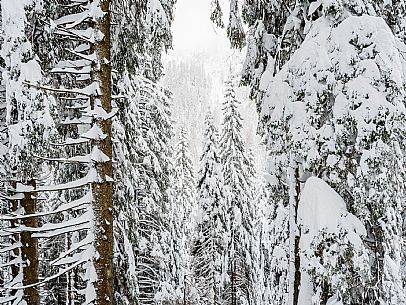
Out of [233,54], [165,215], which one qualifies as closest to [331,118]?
[233,54]

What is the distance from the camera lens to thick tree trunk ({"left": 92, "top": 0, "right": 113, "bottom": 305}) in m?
4.73

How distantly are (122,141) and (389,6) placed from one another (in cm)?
593

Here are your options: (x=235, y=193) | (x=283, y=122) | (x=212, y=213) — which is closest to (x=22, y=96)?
(x=283, y=122)

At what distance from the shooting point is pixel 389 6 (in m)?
5.50

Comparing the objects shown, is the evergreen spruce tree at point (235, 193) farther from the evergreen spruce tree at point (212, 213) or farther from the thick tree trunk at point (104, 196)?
the thick tree trunk at point (104, 196)

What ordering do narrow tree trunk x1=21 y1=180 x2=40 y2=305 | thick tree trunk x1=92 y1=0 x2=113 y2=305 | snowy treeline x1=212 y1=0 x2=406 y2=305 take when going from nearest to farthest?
1. thick tree trunk x1=92 y1=0 x2=113 y2=305
2. snowy treeline x1=212 y1=0 x2=406 y2=305
3. narrow tree trunk x1=21 y1=180 x2=40 y2=305

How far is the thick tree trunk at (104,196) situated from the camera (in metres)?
4.73

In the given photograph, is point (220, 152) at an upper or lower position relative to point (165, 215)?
upper

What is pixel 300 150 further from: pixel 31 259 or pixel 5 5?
pixel 31 259

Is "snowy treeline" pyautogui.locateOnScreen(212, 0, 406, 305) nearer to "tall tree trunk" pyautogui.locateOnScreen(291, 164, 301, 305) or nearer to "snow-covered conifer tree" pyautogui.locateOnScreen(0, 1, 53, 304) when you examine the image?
"tall tree trunk" pyautogui.locateOnScreen(291, 164, 301, 305)

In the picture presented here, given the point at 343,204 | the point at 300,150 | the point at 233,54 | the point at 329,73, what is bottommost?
the point at 343,204

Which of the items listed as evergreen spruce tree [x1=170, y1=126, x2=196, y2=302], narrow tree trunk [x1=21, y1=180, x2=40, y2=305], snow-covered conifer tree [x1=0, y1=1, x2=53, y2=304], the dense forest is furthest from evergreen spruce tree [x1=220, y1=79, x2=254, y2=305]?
snow-covered conifer tree [x1=0, y1=1, x2=53, y2=304]

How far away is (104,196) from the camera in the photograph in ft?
16.0

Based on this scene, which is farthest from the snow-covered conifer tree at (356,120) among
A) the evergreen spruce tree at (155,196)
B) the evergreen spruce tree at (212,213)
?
the evergreen spruce tree at (212,213)
